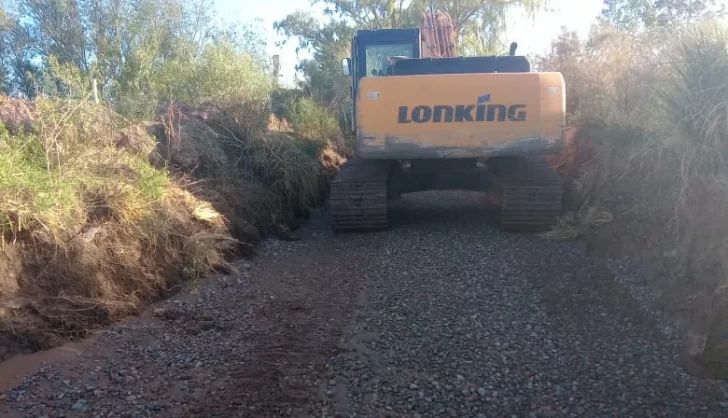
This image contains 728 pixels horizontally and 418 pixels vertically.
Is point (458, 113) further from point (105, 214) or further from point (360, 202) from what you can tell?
point (105, 214)

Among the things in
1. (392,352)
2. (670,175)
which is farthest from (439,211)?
(392,352)

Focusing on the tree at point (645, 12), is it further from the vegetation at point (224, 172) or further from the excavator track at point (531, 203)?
the excavator track at point (531, 203)

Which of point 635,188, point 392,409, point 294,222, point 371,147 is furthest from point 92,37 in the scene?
point 392,409

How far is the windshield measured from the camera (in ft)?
38.8

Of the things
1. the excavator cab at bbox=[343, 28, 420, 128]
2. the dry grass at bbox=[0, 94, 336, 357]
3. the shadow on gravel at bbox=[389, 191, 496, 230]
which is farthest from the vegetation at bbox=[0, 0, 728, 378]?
the excavator cab at bbox=[343, 28, 420, 128]

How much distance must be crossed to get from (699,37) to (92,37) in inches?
766

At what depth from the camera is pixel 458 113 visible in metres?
8.54

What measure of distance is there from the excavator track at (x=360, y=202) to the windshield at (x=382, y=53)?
3.20 m

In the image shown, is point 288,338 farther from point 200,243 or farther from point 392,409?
point 200,243

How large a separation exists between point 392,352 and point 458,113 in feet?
14.2

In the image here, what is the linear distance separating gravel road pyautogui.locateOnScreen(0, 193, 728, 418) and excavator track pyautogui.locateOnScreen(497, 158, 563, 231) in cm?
130

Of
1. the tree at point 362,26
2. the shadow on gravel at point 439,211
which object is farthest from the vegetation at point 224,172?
the tree at point 362,26

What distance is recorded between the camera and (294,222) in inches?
407

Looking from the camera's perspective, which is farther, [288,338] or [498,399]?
[288,338]
